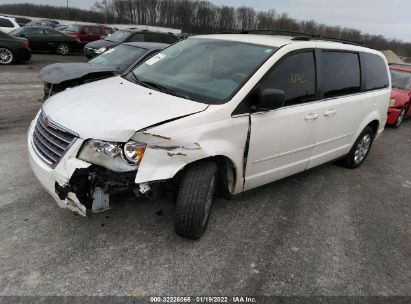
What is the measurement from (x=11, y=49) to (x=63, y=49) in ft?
18.0

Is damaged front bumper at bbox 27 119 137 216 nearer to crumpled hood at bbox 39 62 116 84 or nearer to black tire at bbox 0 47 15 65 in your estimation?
crumpled hood at bbox 39 62 116 84

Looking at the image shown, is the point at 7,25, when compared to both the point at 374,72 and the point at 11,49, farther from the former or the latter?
the point at 374,72

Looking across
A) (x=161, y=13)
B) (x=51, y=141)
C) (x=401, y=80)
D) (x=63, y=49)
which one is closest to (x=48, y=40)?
(x=63, y=49)

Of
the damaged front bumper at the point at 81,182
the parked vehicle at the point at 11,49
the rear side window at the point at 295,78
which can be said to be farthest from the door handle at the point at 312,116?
the parked vehicle at the point at 11,49

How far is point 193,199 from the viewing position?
3035mm

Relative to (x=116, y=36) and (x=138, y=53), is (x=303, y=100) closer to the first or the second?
(x=138, y=53)

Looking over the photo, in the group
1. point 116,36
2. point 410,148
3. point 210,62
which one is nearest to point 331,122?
point 210,62

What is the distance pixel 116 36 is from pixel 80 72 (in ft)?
29.9

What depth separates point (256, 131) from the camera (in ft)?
11.4

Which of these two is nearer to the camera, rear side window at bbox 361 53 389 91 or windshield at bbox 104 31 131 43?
rear side window at bbox 361 53 389 91

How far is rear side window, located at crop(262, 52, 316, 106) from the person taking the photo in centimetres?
363

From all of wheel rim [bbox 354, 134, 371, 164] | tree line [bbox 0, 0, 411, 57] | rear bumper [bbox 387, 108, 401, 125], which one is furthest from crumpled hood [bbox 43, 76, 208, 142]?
tree line [bbox 0, 0, 411, 57]

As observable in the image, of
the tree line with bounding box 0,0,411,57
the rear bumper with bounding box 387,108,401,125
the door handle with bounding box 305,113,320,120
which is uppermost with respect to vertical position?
the door handle with bounding box 305,113,320,120

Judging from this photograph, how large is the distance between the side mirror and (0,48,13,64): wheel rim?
1318cm
